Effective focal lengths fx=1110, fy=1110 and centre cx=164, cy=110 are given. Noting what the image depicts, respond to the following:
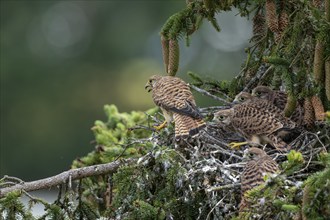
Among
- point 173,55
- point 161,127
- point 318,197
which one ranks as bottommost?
point 318,197

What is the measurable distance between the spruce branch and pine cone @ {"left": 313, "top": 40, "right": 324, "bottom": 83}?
135 centimetres

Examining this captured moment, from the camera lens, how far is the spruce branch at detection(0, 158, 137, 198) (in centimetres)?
726

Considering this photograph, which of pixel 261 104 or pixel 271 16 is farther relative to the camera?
pixel 261 104

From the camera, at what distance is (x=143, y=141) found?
759 centimetres

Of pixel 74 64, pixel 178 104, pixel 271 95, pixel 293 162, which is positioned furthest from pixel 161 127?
pixel 74 64

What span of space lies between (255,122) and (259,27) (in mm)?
675

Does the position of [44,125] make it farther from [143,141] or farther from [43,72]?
[143,141]

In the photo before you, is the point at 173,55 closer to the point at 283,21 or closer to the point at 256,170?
the point at 283,21

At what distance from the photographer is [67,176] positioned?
7383 mm

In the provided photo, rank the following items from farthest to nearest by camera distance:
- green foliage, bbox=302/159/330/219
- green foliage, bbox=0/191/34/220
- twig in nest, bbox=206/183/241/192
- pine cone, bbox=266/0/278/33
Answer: pine cone, bbox=266/0/278/33 → green foliage, bbox=0/191/34/220 → twig in nest, bbox=206/183/241/192 → green foliage, bbox=302/159/330/219

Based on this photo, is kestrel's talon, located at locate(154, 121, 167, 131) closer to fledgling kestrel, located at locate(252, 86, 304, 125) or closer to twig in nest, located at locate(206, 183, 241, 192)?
fledgling kestrel, located at locate(252, 86, 304, 125)

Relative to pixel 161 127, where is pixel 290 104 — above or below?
below

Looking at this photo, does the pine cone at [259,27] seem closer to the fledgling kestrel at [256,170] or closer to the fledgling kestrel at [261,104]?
the fledgling kestrel at [261,104]

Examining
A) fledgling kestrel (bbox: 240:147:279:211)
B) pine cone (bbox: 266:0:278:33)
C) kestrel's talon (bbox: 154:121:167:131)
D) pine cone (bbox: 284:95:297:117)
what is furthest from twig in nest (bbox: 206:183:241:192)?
kestrel's talon (bbox: 154:121:167:131)
